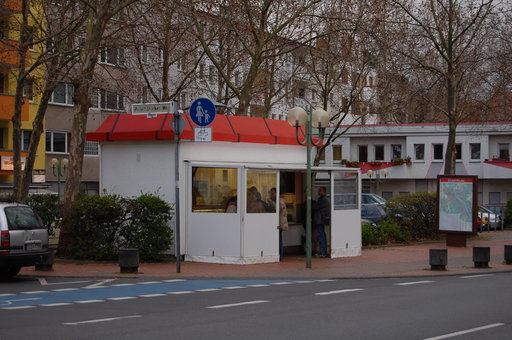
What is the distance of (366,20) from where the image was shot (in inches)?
1192

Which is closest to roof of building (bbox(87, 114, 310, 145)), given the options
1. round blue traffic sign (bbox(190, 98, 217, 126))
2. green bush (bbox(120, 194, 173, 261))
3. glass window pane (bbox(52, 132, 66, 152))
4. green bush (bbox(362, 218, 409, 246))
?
green bush (bbox(120, 194, 173, 261))

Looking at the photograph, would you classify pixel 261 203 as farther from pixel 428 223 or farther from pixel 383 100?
pixel 383 100

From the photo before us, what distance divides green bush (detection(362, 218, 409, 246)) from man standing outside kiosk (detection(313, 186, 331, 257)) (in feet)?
15.9

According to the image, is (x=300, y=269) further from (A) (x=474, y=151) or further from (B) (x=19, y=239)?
(A) (x=474, y=151)

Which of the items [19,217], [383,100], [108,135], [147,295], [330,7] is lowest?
[147,295]

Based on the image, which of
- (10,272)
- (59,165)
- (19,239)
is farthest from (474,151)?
(19,239)

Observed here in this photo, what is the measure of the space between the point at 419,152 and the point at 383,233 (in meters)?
42.3

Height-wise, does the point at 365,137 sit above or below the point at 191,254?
above

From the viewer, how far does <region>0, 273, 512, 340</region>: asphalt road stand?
10531 mm

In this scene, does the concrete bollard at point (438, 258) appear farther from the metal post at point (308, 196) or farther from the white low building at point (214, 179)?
the white low building at point (214, 179)

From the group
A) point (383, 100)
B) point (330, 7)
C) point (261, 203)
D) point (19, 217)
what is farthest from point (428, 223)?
point (19, 217)

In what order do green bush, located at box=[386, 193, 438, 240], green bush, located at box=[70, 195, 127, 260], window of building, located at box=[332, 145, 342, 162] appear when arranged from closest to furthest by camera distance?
1. green bush, located at box=[70, 195, 127, 260]
2. green bush, located at box=[386, 193, 438, 240]
3. window of building, located at box=[332, 145, 342, 162]

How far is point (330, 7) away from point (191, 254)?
13808mm

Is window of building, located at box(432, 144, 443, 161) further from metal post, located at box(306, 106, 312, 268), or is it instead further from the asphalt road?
the asphalt road
